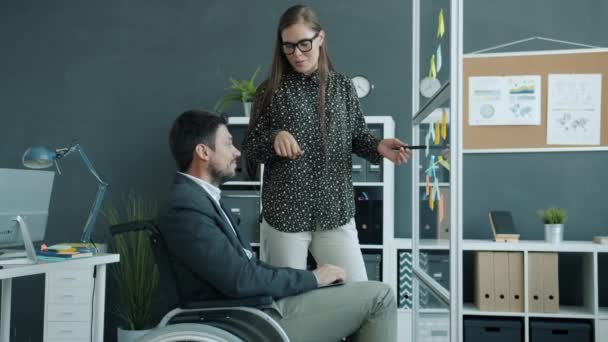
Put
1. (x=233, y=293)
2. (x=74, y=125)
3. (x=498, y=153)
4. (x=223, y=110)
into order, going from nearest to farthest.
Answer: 1. (x=233, y=293)
2. (x=498, y=153)
3. (x=223, y=110)
4. (x=74, y=125)

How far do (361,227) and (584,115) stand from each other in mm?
1583

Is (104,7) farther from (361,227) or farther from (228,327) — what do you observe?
(228,327)

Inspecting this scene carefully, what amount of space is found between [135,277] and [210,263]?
2544mm

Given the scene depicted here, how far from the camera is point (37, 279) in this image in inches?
173

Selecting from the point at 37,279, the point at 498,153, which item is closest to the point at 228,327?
the point at 498,153

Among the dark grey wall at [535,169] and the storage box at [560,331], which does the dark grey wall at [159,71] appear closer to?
the dark grey wall at [535,169]

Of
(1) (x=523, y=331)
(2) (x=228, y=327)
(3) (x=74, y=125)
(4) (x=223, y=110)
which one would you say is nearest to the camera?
(2) (x=228, y=327)

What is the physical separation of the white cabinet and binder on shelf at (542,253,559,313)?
2505mm

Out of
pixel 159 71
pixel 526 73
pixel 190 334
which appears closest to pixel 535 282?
pixel 526 73

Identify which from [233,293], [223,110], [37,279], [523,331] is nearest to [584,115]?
[523,331]

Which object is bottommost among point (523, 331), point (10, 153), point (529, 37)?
point (523, 331)

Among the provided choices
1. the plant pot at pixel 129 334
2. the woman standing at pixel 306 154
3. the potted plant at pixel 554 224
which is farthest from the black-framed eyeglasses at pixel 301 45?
the plant pot at pixel 129 334

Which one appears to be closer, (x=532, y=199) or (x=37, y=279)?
(x=532, y=199)

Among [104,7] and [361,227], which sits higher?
[104,7]
